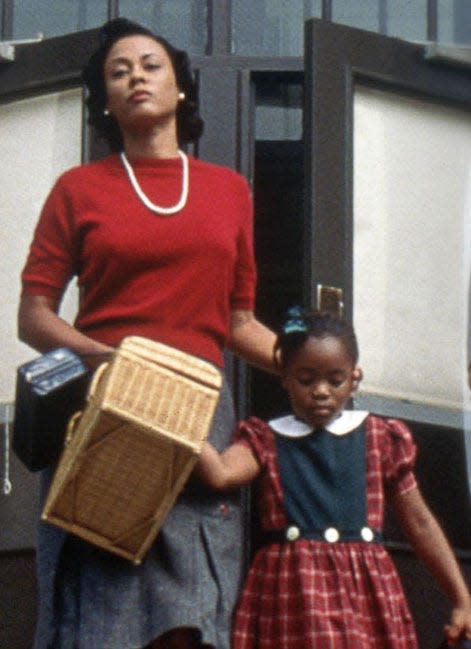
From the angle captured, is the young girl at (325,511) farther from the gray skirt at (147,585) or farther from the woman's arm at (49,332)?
the woman's arm at (49,332)

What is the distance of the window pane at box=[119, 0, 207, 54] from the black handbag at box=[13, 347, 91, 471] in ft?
8.09

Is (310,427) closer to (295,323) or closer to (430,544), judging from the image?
(295,323)

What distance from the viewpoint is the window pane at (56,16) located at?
609 centimetres

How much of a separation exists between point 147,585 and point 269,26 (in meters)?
2.75

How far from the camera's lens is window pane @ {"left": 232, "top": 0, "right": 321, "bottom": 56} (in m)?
6.21

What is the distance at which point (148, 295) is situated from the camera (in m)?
4.02

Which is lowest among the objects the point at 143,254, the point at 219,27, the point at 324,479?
the point at 324,479

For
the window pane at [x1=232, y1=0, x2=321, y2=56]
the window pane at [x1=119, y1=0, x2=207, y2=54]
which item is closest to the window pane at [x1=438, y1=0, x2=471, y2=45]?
the window pane at [x1=232, y1=0, x2=321, y2=56]

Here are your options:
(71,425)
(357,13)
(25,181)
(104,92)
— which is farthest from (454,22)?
(71,425)

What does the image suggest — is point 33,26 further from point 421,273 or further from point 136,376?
point 136,376

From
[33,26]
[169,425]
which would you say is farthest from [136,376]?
[33,26]

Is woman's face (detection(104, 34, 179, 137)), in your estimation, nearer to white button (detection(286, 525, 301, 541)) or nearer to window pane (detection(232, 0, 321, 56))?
white button (detection(286, 525, 301, 541))

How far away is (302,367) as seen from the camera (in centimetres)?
413

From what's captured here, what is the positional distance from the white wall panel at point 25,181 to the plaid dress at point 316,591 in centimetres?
137
